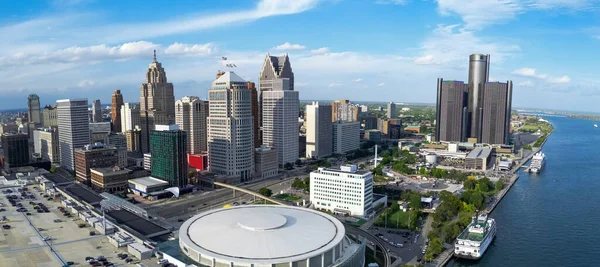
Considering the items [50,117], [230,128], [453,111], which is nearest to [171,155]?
[230,128]

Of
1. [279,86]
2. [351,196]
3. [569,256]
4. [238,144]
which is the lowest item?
[569,256]

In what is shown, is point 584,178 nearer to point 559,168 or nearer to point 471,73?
point 559,168

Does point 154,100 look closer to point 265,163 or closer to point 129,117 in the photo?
point 129,117

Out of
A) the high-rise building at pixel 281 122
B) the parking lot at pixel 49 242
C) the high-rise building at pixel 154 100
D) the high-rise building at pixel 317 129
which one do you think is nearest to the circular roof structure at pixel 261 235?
the parking lot at pixel 49 242

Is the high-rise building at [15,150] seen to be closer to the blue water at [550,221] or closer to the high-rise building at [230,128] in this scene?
the high-rise building at [230,128]

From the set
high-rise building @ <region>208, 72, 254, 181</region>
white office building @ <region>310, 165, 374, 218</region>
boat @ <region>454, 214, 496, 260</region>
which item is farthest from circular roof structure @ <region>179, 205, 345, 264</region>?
high-rise building @ <region>208, 72, 254, 181</region>

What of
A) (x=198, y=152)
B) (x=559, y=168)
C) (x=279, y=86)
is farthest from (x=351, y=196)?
(x=559, y=168)
